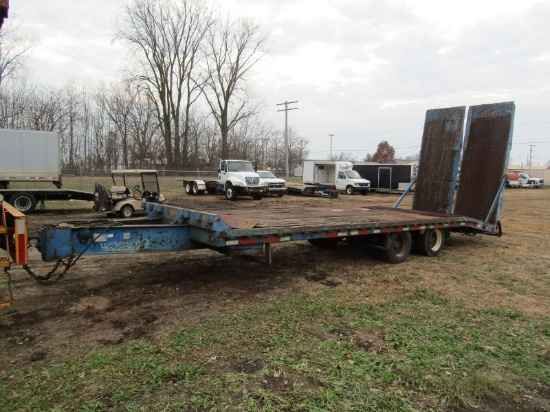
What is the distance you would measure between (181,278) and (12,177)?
13177 millimetres

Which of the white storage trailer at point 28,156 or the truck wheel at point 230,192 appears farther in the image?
the truck wheel at point 230,192

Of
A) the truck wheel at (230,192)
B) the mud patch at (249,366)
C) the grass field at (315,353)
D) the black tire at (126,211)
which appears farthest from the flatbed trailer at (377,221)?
the truck wheel at (230,192)

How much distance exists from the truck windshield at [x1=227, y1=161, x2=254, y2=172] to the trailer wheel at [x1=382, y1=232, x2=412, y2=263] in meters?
16.9

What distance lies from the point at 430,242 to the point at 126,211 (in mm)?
9505

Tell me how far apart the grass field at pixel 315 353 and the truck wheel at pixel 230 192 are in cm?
1667

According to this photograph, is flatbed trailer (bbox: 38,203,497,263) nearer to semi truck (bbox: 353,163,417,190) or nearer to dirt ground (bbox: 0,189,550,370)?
dirt ground (bbox: 0,189,550,370)

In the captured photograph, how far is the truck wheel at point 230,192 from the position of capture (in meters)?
23.3

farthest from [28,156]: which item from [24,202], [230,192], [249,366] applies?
[249,366]

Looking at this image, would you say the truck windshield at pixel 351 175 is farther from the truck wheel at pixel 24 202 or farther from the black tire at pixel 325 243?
the black tire at pixel 325 243

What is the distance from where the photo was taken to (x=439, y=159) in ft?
33.8

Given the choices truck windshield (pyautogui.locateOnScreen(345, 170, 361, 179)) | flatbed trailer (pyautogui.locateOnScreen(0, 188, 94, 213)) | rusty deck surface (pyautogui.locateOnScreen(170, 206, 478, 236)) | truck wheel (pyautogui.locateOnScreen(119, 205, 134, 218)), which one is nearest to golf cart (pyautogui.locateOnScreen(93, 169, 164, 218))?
truck wheel (pyautogui.locateOnScreen(119, 205, 134, 218))

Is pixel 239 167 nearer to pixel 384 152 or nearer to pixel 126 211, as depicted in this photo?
pixel 126 211

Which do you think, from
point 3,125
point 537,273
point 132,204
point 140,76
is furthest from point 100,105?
point 537,273

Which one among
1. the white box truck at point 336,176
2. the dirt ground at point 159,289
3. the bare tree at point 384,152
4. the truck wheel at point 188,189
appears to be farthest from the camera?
the bare tree at point 384,152
